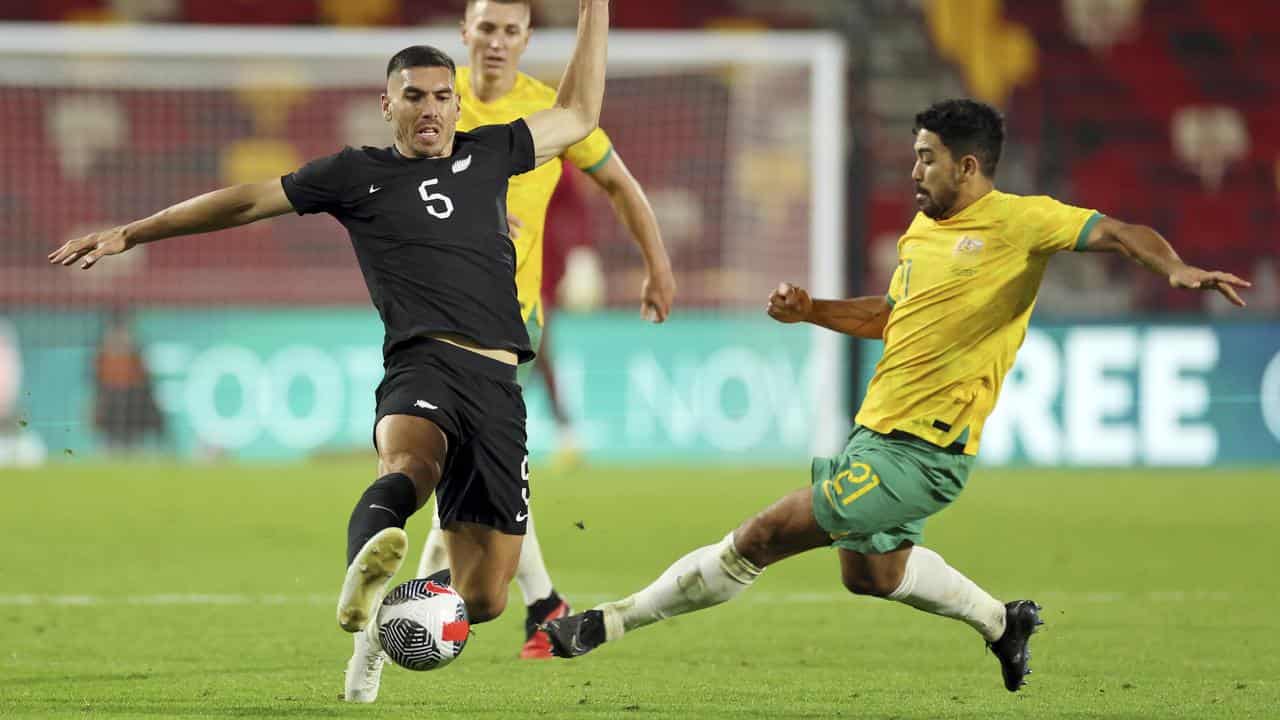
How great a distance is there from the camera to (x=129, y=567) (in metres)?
8.50

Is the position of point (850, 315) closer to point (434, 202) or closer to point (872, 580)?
point (872, 580)

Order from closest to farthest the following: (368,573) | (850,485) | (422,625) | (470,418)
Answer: (368,573) → (422,625) → (470,418) → (850,485)

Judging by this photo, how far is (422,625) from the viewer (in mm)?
4254

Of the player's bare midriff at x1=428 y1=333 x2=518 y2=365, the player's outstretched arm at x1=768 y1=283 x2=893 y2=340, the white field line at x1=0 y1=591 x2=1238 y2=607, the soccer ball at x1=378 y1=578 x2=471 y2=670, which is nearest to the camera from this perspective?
the soccer ball at x1=378 y1=578 x2=471 y2=670

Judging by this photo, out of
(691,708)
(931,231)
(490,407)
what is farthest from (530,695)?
(931,231)

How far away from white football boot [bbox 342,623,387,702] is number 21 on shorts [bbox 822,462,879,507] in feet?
4.03

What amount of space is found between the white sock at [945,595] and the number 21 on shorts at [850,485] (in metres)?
0.37

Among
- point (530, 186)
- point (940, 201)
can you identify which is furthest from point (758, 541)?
point (530, 186)

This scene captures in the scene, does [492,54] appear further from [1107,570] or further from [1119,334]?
[1119,334]

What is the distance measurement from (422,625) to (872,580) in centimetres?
148

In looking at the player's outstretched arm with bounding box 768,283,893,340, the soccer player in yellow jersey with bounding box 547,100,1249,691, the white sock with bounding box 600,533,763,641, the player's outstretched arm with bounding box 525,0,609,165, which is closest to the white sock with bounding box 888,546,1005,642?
the soccer player in yellow jersey with bounding box 547,100,1249,691

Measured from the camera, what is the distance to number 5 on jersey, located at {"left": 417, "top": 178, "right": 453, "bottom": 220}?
4.87 m

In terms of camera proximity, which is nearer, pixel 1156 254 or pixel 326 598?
pixel 1156 254

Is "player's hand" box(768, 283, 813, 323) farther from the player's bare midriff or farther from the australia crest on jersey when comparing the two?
the player's bare midriff
